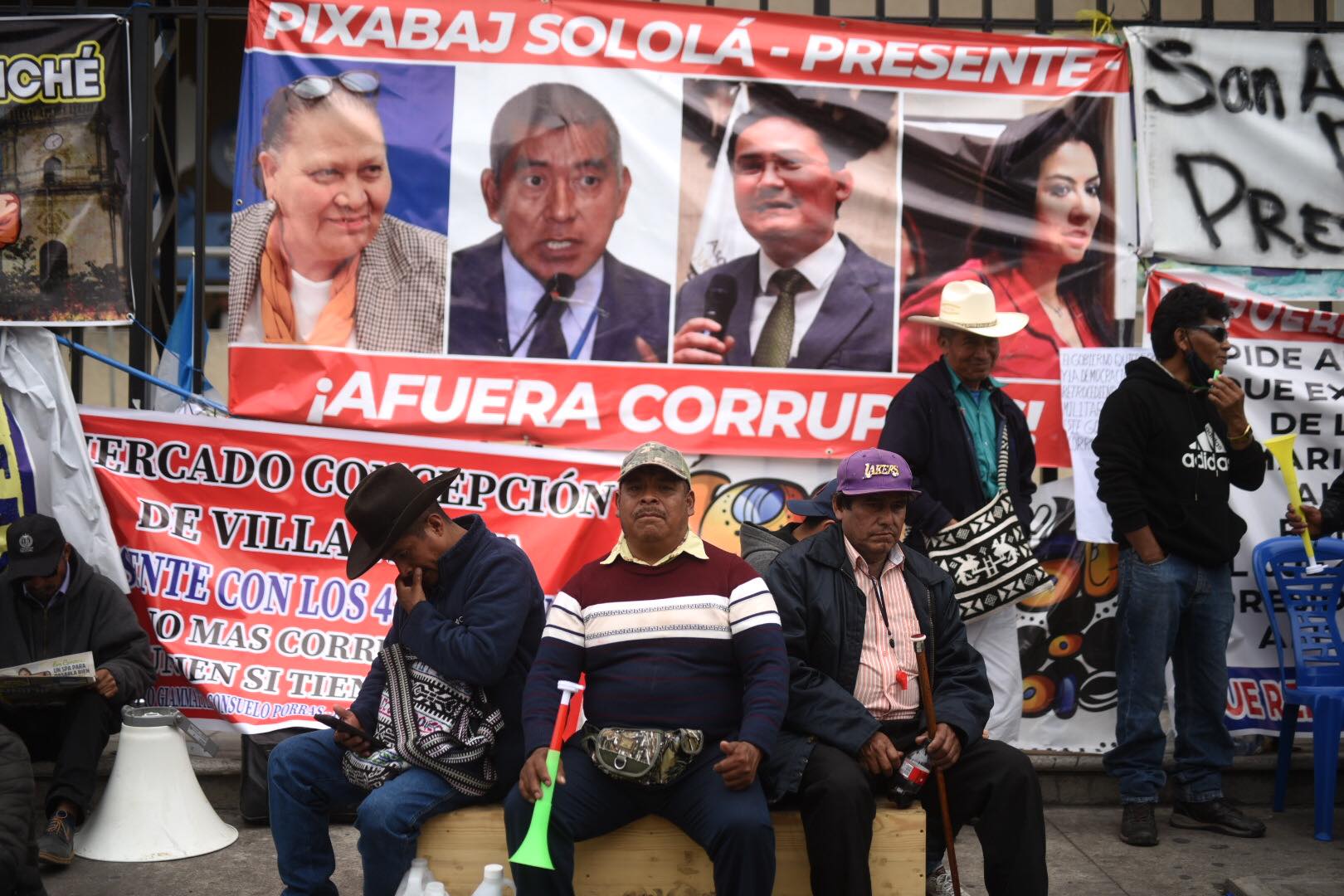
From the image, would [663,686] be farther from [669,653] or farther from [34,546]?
[34,546]

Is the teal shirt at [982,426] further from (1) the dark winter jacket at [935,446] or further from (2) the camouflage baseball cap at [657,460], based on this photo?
(2) the camouflage baseball cap at [657,460]

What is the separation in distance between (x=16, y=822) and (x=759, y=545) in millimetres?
2588

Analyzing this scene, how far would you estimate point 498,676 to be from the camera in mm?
4082

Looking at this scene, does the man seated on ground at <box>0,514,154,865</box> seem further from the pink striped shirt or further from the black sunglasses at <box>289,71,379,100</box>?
the pink striped shirt

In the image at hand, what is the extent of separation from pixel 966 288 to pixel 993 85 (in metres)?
1.24

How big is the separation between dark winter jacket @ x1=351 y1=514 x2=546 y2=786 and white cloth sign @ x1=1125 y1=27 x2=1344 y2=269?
3.56m

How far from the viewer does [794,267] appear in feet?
20.3

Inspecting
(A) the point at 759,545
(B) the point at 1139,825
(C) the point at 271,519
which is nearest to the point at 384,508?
(A) the point at 759,545

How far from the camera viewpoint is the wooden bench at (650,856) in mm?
4055

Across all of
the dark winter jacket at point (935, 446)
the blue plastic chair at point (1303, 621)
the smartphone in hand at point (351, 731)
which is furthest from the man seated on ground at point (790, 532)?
the blue plastic chair at point (1303, 621)

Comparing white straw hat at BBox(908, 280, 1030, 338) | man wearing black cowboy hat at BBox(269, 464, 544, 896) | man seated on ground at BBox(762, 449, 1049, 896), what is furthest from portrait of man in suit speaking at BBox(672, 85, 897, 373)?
A: man wearing black cowboy hat at BBox(269, 464, 544, 896)

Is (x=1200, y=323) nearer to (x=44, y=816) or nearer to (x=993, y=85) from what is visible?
(x=993, y=85)

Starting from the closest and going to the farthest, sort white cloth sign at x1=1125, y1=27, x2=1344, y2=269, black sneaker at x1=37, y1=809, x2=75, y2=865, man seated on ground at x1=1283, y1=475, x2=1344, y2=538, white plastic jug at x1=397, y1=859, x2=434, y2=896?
1. white plastic jug at x1=397, y1=859, x2=434, y2=896
2. black sneaker at x1=37, y1=809, x2=75, y2=865
3. man seated on ground at x1=1283, y1=475, x2=1344, y2=538
4. white cloth sign at x1=1125, y1=27, x2=1344, y2=269

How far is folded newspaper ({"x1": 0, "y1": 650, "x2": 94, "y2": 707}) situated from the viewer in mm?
5312
